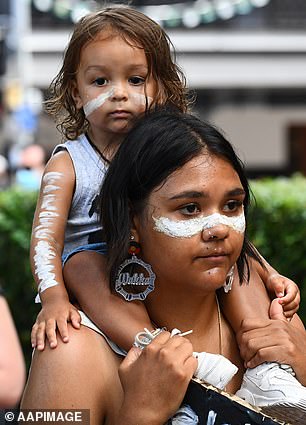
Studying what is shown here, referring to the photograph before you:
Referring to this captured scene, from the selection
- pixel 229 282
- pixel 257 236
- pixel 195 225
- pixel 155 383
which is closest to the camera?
pixel 155 383

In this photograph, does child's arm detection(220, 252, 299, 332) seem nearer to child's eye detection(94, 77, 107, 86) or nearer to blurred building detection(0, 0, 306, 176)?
child's eye detection(94, 77, 107, 86)

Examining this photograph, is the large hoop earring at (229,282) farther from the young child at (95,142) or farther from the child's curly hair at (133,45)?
the child's curly hair at (133,45)

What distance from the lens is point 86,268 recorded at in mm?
2639

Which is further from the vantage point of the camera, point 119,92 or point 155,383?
point 119,92

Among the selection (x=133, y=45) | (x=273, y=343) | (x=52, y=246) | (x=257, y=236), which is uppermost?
(x=133, y=45)

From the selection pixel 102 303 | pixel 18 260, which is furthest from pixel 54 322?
pixel 18 260

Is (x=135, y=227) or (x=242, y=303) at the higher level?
(x=135, y=227)

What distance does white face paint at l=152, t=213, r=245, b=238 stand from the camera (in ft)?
8.04

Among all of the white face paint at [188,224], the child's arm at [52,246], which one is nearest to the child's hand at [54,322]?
the child's arm at [52,246]

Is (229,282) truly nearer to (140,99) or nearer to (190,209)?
(190,209)

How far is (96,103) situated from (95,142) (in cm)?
13

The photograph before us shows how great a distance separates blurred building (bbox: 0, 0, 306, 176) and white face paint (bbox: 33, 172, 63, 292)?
1589cm

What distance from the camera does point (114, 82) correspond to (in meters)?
2.88

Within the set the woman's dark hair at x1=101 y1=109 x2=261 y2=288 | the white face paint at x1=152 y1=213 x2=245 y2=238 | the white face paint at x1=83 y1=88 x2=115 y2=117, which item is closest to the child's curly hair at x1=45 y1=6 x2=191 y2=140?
the white face paint at x1=83 y1=88 x2=115 y2=117
